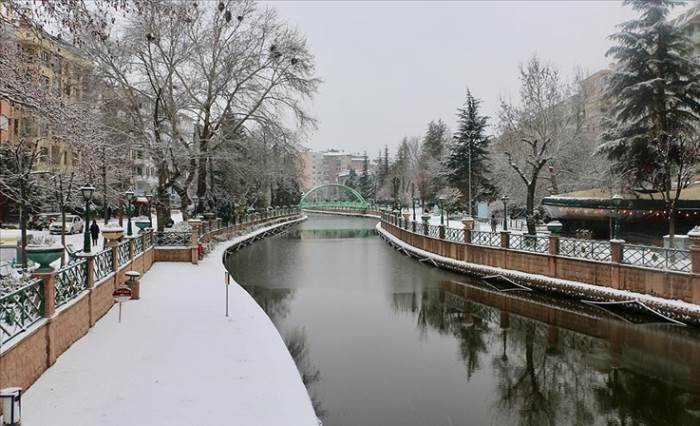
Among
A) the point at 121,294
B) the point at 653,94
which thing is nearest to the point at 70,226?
the point at 121,294

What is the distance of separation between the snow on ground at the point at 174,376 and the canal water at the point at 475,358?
4.14 feet

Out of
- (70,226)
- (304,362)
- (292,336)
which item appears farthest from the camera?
(70,226)

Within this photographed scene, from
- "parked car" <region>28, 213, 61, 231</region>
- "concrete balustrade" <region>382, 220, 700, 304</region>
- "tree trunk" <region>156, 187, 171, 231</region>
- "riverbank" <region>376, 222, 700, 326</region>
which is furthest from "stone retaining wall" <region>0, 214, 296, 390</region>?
"parked car" <region>28, 213, 61, 231</region>

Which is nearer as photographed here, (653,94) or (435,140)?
(653,94)

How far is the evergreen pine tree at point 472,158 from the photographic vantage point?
49.1 metres

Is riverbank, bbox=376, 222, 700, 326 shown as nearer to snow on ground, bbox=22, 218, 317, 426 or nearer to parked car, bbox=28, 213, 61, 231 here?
snow on ground, bbox=22, 218, 317, 426

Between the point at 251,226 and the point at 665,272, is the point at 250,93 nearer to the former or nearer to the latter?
the point at 251,226

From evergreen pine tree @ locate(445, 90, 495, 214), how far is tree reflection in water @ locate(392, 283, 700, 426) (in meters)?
32.2

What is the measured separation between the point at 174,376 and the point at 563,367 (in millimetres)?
7924

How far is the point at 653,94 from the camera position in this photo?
23156 mm

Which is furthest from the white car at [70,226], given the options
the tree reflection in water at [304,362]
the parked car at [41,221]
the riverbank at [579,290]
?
the tree reflection in water at [304,362]

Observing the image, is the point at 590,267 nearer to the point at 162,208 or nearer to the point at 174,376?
the point at 174,376

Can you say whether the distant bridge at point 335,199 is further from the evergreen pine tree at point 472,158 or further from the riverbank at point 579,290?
the riverbank at point 579,290

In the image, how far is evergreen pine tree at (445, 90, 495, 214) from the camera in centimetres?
4909
